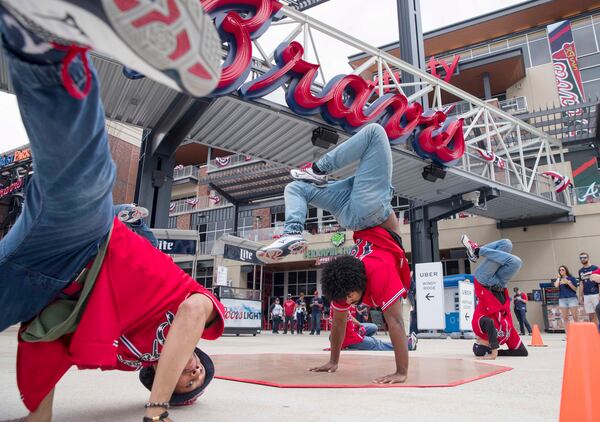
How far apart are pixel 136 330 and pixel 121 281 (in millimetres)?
285

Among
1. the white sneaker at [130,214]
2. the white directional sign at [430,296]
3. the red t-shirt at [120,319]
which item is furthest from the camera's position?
the white directional sign at [430,296]

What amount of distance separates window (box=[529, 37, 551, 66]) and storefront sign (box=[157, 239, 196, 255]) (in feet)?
75.9

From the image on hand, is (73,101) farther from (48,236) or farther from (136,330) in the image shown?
(136,330)

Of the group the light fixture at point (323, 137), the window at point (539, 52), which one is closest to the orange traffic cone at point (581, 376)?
the light fixture at point (323, 137)

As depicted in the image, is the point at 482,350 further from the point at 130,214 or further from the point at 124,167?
the point at 124,167

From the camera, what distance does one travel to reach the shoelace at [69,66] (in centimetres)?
100

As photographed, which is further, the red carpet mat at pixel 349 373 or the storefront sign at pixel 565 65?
the storefront sign at pixel 565 65

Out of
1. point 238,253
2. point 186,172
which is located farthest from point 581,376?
point 186,172

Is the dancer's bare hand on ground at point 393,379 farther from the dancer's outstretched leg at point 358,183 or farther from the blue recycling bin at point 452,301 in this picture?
the blue recycling bin at point 452,301

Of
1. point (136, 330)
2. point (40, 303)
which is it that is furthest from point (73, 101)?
point (136, 330)

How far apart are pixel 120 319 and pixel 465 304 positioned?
1308 cm

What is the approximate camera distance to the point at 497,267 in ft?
19.0

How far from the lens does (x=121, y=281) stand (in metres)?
1.64

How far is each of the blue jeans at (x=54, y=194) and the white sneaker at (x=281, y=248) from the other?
1.86 metres
